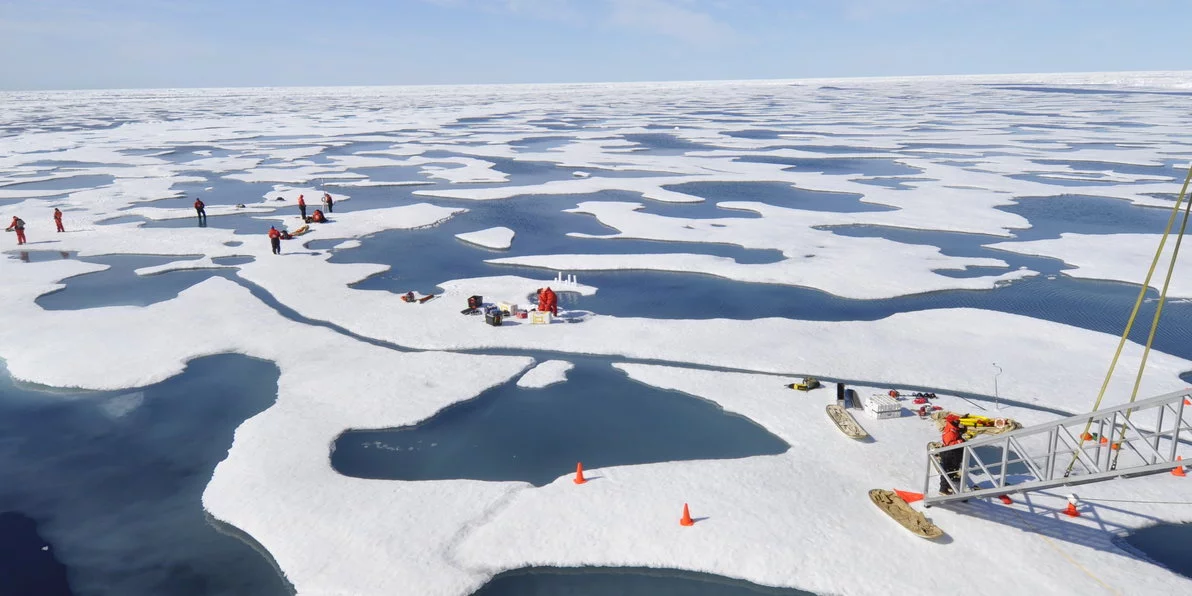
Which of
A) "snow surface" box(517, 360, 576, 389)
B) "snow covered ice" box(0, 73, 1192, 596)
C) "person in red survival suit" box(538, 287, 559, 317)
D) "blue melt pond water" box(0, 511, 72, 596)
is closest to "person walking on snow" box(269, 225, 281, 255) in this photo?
"snow covered ice" box(0, 73, 1192, 596)

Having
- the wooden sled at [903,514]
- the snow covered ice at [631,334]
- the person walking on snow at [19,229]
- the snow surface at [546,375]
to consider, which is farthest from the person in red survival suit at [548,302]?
the person walking on snow at [19,229]

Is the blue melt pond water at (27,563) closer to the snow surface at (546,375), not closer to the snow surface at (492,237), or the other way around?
the snow surface at (546,375)

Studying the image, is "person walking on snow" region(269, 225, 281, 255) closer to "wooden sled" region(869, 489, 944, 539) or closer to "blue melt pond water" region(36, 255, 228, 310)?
"blue melt pond water" region(36, 255, 228, 310)

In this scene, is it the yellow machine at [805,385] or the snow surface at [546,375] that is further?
the snow surface at [546,375]

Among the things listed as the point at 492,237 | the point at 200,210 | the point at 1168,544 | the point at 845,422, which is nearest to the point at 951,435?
the point at 845,422

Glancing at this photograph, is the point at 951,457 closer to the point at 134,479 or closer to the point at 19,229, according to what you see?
the point at 134,479

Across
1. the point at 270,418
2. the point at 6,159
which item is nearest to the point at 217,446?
the point at 270,418
